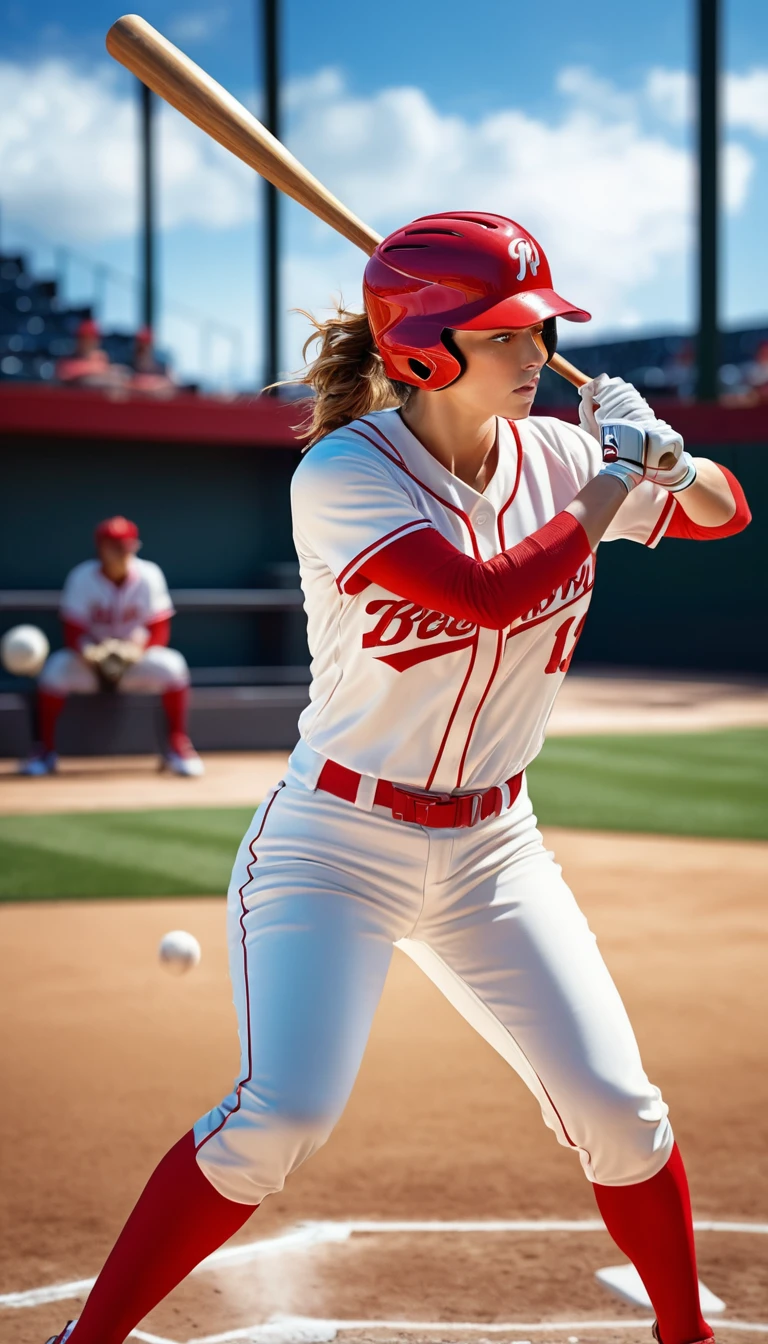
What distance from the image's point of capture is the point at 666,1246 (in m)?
2.15

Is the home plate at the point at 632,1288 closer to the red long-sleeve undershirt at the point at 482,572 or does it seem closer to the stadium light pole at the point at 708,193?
the red long-sleeve undershirt at the point at 482,572

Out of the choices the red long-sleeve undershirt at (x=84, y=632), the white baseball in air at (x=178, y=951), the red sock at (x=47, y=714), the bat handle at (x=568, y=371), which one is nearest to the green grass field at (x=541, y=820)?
the white baseball in air at (x=178, y=951)

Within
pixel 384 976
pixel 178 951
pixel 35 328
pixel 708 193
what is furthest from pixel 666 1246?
pixel 35 328

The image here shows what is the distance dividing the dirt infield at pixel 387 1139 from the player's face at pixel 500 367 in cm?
153

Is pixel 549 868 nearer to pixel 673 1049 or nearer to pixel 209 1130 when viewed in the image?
pixel 209 1130

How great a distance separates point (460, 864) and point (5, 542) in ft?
34.6

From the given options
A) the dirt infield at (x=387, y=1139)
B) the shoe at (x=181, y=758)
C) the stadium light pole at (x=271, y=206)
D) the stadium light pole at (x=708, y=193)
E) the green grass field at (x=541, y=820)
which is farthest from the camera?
the stadium light pole at (x=271, y=206)

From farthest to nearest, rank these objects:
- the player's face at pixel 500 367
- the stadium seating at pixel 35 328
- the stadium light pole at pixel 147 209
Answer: the stadium light pole at pixel 147 209
the stadium seating at pixel 35 328
the player's face at pixel 500 367

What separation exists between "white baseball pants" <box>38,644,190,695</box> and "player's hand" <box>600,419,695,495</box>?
764 centimetres

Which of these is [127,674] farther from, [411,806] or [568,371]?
[411,806]

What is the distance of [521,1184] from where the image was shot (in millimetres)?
3160

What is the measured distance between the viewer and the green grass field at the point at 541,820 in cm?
619

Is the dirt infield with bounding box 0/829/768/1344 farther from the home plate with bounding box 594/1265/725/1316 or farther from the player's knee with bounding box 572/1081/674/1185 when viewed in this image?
the player's knee with bounding box 572/1081/674/1185

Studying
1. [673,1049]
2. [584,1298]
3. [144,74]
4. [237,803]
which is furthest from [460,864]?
[237,803]
